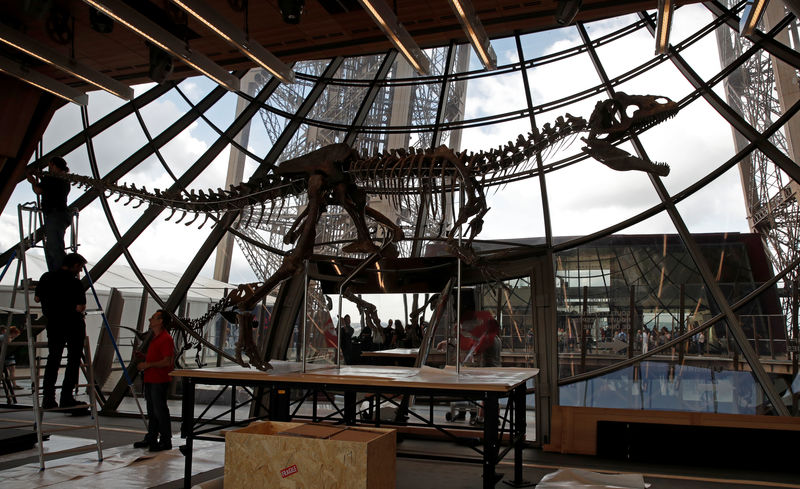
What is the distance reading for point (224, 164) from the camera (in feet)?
30.0

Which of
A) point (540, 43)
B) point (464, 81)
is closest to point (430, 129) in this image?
point (464, 81)

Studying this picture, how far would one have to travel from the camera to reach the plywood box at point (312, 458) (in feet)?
12.0

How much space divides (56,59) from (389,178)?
3.29 m

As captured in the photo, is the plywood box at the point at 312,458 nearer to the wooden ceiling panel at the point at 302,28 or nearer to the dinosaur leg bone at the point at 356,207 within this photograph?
the dinosaur leg bone at the point at 356,207

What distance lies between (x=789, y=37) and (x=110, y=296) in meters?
10.7

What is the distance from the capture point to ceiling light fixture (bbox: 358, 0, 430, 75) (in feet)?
14.7

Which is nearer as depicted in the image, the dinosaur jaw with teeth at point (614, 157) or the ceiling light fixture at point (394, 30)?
the ceiling light fixture at point (394, 30)

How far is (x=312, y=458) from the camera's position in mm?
3779

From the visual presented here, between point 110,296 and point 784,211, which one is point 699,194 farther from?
point 110,296

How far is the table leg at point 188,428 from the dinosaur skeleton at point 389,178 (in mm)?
529

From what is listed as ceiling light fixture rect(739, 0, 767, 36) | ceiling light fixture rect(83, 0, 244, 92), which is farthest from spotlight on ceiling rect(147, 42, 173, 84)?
ceiling light fixture rect(739, 0, 767, 36)

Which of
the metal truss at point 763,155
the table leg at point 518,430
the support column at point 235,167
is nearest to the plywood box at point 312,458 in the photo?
the table leg at point 518,430

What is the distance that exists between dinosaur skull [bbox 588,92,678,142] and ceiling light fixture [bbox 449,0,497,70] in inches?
42.6

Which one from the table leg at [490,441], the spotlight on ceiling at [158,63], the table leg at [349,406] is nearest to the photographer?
the table leg at [490,441]
